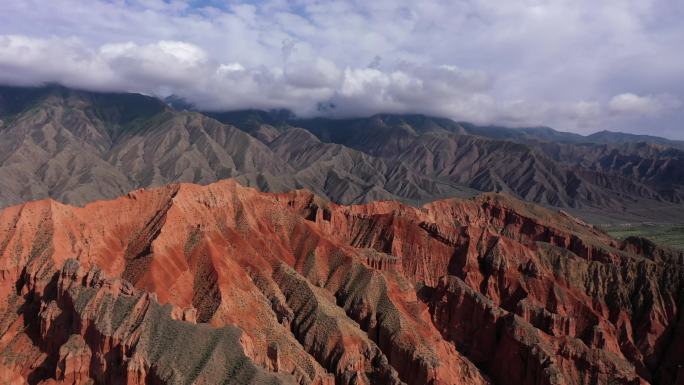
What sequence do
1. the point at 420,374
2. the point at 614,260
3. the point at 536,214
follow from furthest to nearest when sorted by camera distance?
the point at 536,214
the point at 614,260
the point at 420,374

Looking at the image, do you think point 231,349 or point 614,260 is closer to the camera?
point 231,349

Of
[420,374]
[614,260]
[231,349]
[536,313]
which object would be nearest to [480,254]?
[536,313]

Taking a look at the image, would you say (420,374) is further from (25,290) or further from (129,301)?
(25,290)

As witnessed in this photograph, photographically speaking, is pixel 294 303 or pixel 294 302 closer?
pixel 294 303

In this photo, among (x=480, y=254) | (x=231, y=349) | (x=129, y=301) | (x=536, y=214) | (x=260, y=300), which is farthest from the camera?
(x=536, y=214)

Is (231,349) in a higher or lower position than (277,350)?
higher

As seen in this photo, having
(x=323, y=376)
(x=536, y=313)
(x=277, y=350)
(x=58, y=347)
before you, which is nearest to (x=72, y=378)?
(x=58, y=347)
